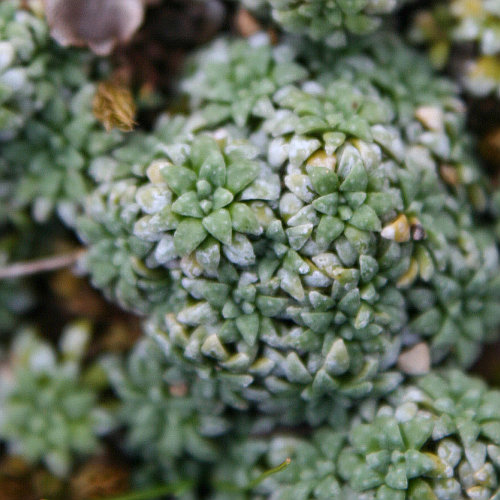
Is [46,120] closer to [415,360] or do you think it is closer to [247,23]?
[247,23]

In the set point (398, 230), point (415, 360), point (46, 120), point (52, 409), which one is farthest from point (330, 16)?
point (52, 409)

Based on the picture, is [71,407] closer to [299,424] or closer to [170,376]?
[170,376]

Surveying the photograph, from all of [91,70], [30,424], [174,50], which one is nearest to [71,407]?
[30,424]

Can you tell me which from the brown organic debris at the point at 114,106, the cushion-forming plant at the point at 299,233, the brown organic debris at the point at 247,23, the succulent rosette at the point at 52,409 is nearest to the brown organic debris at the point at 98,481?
the succulent rosette at the point at 52,409

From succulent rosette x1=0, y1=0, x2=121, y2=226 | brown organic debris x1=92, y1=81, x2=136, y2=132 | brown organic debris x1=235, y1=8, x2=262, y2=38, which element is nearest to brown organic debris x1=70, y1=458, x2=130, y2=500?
succulent rosette x1=0, y1=0, x2=121, y2=226

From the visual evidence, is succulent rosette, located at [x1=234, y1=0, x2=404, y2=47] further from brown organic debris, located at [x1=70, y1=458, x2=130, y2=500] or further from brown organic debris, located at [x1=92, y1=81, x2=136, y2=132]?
brown organic debris, located at [x1=70, y1=458, x2=130, y2=500]

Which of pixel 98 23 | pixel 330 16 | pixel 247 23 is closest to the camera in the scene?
pixel 330 16

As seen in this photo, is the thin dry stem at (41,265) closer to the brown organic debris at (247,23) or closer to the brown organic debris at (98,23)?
the brown organic debris at (98,23)
